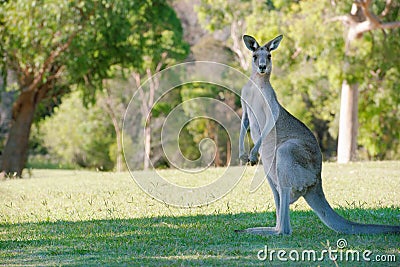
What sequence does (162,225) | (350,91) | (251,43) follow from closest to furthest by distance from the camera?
1. (251,43)
2. (162,225)
3. (350,91)

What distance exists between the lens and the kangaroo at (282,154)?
22.4 ft

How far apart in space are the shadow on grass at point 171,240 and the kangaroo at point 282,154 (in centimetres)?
18

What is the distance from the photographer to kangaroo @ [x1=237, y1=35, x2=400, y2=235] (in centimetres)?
682

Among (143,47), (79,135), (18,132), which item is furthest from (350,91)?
(79,135)

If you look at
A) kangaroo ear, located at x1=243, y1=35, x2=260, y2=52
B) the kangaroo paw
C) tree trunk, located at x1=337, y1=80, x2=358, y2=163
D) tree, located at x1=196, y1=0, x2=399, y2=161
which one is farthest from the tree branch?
the kangaroo paw

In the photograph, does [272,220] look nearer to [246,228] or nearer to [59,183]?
[246,228]

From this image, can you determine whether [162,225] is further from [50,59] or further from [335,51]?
[335,51]

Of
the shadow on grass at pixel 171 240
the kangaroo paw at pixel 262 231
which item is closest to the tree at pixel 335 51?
the shadow on grass at pixel 171 240

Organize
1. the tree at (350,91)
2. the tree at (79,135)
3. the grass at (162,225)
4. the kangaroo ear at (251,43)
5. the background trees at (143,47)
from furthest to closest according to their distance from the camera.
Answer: the tree at (79,135), the tree at (350,91), the background trees at (143,47), the kangaroo ear at (251,43), the grass at (162,225)

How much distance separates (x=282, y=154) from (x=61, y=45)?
14010 millimetres

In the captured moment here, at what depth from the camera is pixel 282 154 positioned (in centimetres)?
681

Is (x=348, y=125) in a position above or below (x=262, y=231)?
above

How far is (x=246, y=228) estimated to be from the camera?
303 inches

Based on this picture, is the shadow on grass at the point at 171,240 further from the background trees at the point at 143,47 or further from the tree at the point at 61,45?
the tree at the point at 61,45
